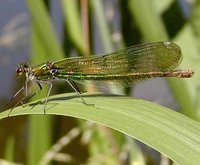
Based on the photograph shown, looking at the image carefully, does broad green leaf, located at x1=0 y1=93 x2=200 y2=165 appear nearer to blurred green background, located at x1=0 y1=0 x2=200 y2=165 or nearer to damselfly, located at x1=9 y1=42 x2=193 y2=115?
damselfly, located at x1=9 y1=42 x2=193 y2=115

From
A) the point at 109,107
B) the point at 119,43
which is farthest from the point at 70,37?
the point at 109,107

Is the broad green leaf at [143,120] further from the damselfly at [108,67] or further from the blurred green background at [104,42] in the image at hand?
the blurred green background at [104,42]

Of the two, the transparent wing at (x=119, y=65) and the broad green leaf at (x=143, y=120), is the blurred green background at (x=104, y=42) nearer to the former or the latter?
the transparent wing at (x=119, y=65)

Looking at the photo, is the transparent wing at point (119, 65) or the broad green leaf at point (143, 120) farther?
the transparent wing at point (119, 65)

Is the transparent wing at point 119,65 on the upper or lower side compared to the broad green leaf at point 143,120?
upper

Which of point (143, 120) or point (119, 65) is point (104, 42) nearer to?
point (119, 65)

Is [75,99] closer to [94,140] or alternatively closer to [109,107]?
Result: [109,107]

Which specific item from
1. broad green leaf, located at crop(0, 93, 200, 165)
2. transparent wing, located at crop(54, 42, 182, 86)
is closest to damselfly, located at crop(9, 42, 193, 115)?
transparent wing, located at crop(54, 42, 182, 86)

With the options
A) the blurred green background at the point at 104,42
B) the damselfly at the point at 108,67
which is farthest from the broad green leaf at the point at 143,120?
the blurred green background at the point at 104,42

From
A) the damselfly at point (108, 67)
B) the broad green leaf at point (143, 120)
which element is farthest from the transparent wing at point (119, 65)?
the broad green leaf at point (143, 120)

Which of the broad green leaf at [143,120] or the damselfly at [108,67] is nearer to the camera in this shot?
the broad green leaf at [143,120]
